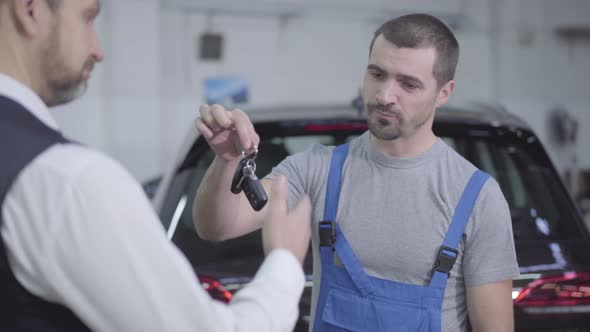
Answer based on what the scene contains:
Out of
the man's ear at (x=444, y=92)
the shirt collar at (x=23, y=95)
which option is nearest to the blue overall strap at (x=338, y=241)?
the man's ear at (x=444, y=92)

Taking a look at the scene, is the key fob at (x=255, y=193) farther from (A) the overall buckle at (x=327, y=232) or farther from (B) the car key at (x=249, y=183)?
(A) the overall buckle at (x=327, y=232)

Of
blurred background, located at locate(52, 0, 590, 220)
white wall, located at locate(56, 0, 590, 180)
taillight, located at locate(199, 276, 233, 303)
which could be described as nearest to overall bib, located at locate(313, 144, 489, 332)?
taillight, located at locate(199, 276, 233, 303)

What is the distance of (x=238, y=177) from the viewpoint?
4.69 ft

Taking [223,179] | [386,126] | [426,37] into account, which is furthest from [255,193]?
[426,37]

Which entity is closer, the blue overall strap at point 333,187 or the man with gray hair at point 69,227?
the man with gray hair at point 69,227

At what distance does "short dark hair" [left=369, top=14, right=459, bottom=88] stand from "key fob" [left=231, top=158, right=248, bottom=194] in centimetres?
43

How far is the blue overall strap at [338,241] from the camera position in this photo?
157cm

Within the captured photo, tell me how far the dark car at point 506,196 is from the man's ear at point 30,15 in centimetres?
113

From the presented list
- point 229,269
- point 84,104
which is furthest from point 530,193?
point 84,104

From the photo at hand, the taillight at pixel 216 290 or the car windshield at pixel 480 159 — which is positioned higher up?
the car windshield at pixel 480 159

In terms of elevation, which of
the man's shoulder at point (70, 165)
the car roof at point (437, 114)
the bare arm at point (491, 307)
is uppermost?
the man's shoulder at point (70, 165)

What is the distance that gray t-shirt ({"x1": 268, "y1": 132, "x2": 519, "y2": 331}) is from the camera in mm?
1529

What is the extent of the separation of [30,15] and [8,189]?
0.23 m

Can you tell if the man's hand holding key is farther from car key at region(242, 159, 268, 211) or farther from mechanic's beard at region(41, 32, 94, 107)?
mechanic's beard at region(41, 32, 94, 107)
